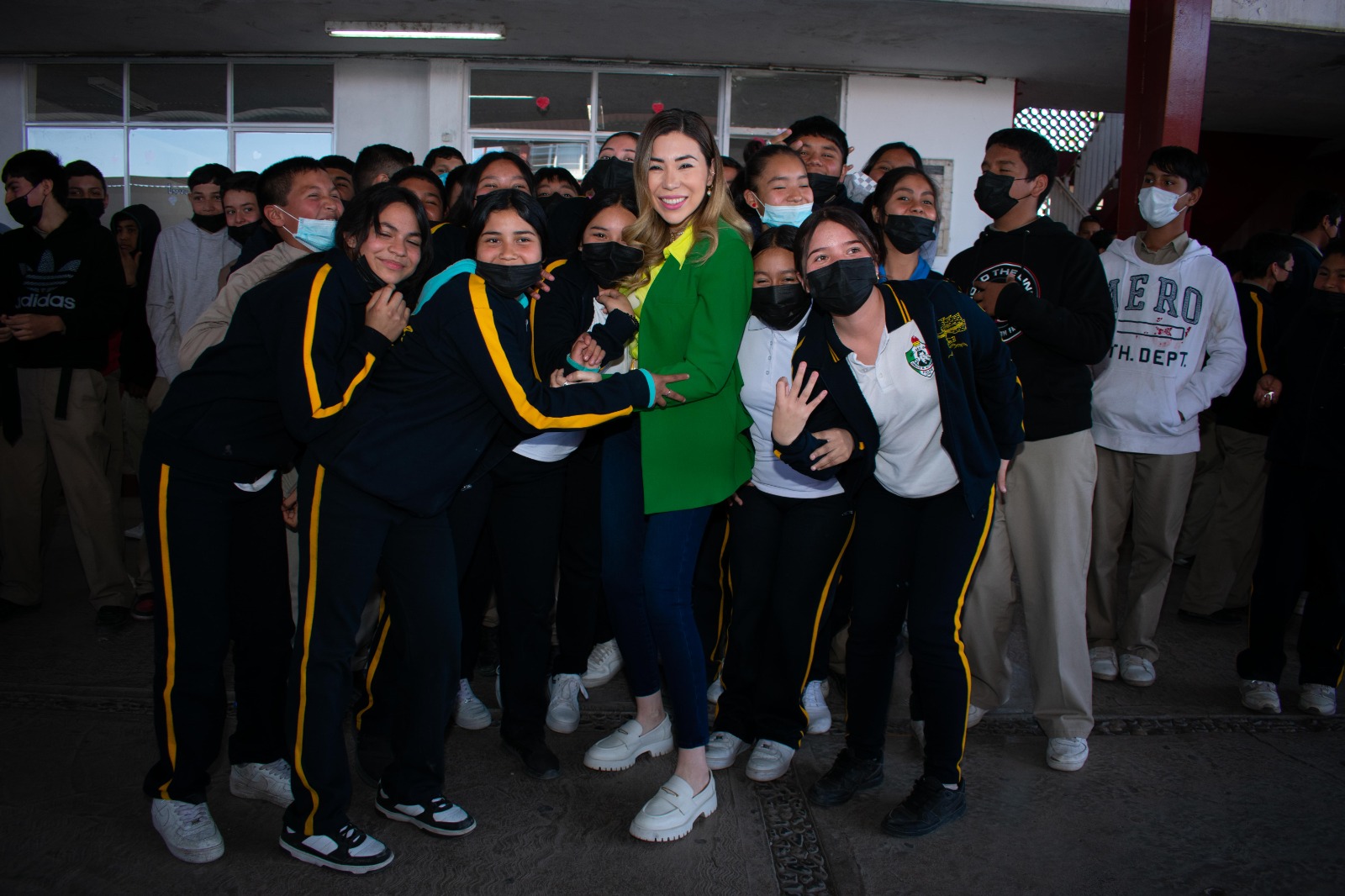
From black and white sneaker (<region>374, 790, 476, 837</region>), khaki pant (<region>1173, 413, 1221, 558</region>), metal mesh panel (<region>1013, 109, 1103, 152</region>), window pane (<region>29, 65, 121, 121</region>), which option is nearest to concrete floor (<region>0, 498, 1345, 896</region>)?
black and white sneaker (<region>374, 790, 476, 837</region>)

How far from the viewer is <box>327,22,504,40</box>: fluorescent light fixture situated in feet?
31.2

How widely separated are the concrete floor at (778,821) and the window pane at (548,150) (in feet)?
26.6

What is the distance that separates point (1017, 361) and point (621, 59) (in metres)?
8.27

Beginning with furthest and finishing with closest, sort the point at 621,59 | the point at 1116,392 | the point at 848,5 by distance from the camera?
1. the point at 621,59
2. the point at 848,5
3. the point at 1116,392

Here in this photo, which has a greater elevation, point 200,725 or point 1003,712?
point 200,725

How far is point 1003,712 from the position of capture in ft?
12.6

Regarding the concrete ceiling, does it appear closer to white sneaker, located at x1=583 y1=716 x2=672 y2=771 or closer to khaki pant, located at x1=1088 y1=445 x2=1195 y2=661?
khaki pant, located at x1=1088 y1=445 x2=1195 y2=661

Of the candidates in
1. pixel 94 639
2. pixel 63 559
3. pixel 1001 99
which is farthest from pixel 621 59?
pixel 94 639

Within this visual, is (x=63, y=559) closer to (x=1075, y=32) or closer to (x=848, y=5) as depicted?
(x=848, y=5)

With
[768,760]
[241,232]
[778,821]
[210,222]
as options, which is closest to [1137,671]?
[768,760]

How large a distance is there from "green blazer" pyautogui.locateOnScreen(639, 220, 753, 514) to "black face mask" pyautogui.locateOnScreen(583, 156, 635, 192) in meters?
1.13

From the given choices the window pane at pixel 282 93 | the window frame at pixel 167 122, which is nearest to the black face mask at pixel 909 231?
the window frame at pixel 167 122

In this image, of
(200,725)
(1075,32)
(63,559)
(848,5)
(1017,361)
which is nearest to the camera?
(200,725)

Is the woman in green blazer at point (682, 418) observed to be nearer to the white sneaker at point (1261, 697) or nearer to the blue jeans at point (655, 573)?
the blue jeans at point (655, 573)
